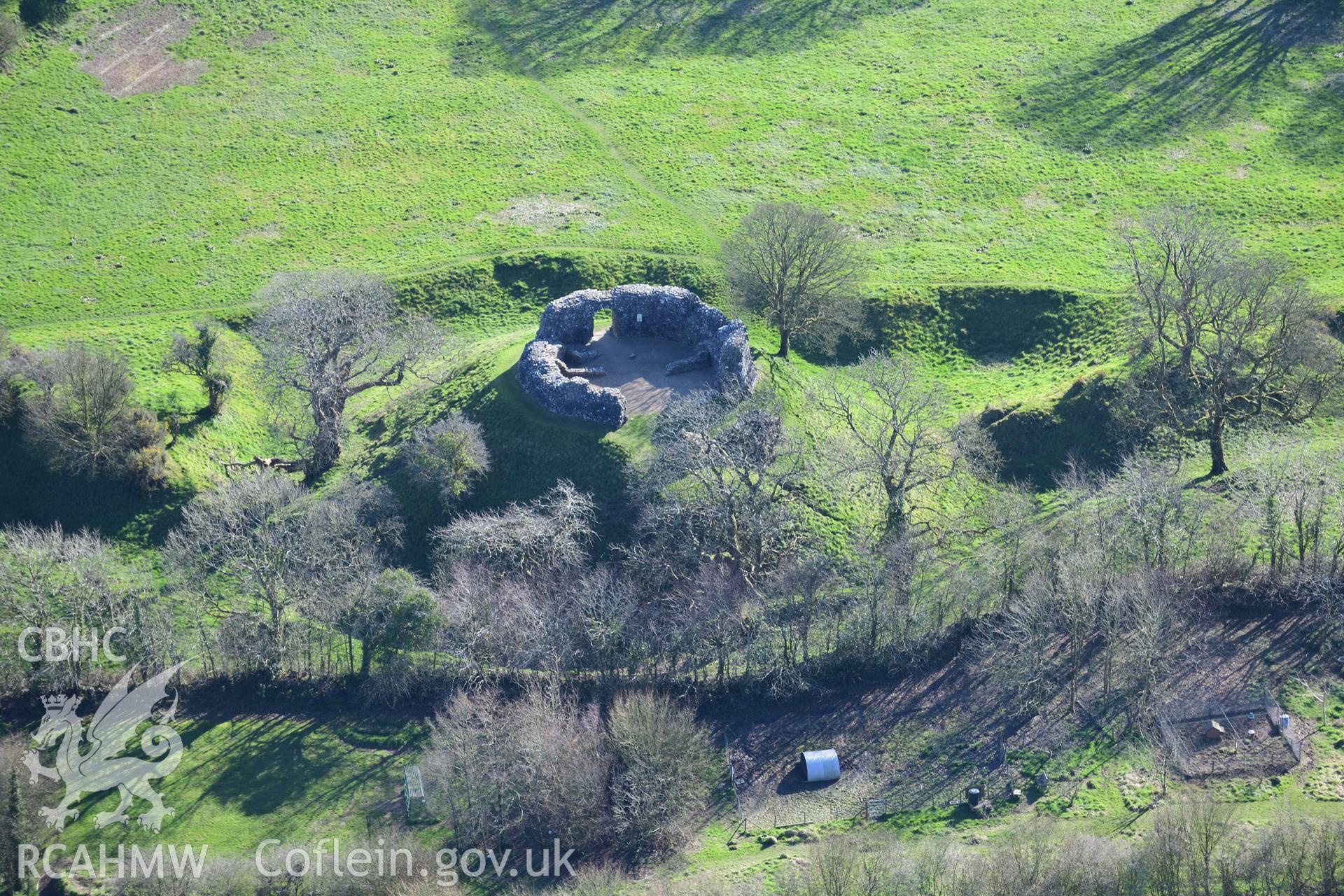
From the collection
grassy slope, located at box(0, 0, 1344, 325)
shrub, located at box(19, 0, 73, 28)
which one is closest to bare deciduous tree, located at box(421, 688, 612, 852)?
grassy slope, located at box(0, 0, 1344, 325)

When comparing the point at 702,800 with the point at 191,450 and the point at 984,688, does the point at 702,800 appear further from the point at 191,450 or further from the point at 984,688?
the point at 191,450

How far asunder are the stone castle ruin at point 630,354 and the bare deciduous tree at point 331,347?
9818 millimetres

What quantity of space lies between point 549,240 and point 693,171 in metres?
14.3

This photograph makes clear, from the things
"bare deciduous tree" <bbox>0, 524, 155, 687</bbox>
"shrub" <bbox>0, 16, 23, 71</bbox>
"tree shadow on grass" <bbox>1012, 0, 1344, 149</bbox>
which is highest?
"shrub" <bbox>0, 16, 23, 71</bbox>

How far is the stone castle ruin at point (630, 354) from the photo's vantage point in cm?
8444

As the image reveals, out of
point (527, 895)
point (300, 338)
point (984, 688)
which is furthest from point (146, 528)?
point (984, 688)

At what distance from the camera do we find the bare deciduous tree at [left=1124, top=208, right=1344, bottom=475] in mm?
85500

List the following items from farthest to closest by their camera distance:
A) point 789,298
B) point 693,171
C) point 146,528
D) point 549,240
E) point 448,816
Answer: point 693,171
point 549,240
point 789,298
point 146,528
point 448,816

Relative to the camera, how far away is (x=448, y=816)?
229 feet

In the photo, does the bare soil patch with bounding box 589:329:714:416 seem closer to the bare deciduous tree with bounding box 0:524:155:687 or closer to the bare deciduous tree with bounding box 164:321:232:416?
the bare deciduous tree with bounding box 164:321:232:416

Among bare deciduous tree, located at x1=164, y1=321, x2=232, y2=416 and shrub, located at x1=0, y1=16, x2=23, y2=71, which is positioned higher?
shrub, located at x1=0, y1=16, x2=23, y2=71

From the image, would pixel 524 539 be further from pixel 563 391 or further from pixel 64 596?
pixel 64 596

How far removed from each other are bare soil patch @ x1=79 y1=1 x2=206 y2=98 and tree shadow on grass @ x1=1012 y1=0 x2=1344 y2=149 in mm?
67349

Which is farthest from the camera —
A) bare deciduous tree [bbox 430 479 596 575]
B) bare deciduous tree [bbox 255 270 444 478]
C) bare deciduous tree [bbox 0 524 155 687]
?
bare deciduous tree [bbox 255 270 444 478]
